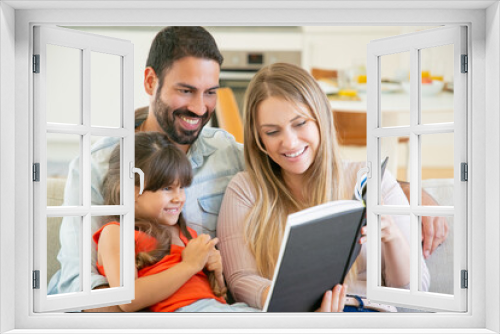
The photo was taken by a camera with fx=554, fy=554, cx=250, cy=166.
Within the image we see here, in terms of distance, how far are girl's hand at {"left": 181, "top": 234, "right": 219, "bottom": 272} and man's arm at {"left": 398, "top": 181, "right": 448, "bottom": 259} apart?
1181mm

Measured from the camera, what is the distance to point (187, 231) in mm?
3252

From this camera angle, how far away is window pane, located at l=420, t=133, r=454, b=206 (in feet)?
10.1

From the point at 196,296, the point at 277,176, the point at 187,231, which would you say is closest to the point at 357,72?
the point at 277,176

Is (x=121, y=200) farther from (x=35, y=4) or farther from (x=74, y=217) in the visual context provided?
(x=35, y=4)

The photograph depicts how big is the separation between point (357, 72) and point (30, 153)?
6.46ft

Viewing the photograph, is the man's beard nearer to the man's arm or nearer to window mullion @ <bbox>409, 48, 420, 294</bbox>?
window mullion @ <bbox>409, 48, 420, 294</bbox>

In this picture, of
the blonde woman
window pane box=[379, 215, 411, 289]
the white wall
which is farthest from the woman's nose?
the white wall

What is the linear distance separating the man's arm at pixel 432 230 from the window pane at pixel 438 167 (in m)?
0.04

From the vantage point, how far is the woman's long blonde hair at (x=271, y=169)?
3260 mm

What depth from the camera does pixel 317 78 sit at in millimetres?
3361

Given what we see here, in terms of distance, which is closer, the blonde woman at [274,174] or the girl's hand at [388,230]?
the girl's hand at [388,230]

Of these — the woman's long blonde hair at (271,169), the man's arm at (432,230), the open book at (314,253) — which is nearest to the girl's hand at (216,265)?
the woman's long blonde hair at (271,169)

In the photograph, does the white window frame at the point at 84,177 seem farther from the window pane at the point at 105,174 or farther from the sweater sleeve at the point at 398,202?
the sweater sleeve at the point at 398,202

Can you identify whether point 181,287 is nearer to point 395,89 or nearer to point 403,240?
point 403,240
